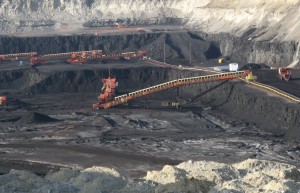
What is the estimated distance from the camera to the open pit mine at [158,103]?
134 ft

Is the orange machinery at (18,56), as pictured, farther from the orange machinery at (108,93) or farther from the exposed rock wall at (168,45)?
the orange machinery at (108,93)

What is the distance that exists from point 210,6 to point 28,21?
1979 inches

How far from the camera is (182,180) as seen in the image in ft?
122

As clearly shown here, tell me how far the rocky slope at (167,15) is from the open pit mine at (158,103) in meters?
0.45

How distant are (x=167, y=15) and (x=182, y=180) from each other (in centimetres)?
13900

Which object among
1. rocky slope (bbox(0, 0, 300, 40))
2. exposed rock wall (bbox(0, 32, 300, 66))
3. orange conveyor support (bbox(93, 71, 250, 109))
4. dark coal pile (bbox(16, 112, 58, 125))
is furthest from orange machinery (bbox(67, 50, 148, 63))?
dark coal pile (bbox(16, 112, 58, 125))

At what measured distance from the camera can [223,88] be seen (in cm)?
9019

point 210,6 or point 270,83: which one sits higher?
point 210,6

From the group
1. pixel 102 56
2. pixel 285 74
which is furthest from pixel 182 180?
pixel 102 56

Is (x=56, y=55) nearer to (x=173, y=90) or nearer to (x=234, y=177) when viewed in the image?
(x=173, y=90)

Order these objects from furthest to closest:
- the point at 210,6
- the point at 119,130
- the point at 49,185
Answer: the point at 210,6 < the point at 119,130 < the point at 49,185

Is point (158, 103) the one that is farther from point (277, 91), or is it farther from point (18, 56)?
point (18, 56)

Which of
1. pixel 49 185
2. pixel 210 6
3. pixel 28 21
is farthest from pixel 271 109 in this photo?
pixel 28 21

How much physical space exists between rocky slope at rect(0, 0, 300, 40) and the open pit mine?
1.46ft
